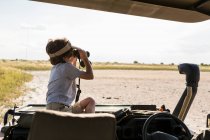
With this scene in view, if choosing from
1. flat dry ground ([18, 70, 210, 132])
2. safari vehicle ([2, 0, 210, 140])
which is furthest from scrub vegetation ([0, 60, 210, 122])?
safari vehicle ([2, 0, 210, 140])

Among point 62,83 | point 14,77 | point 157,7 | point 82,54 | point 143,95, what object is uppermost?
point 157,7

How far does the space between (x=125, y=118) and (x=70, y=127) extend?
1.51m

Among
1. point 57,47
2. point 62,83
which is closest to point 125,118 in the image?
point 62,83

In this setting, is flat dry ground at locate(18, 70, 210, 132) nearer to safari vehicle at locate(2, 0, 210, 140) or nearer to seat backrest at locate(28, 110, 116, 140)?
safari vehicle at locate(2, 0, 210, 140)

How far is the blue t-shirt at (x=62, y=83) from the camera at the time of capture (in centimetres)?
503

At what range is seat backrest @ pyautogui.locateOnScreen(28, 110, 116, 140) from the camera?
3.50 meters

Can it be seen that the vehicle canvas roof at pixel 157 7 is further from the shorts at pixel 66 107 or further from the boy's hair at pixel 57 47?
the shorts at pixel 66 107

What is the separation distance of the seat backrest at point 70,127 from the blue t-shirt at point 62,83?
1457 mm

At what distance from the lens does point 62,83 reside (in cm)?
505

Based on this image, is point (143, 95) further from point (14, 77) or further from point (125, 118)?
point (14, 77)

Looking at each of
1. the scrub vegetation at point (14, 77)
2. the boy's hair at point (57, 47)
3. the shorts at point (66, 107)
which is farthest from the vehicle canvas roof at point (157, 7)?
the scrub vegetation at point (14, 77)

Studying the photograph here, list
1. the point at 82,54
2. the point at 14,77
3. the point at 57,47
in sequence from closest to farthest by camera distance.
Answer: the point at 57,47, the point at 82,54, the point at 14,77

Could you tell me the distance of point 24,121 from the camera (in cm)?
487

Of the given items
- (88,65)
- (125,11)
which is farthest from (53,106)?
(125,11)
